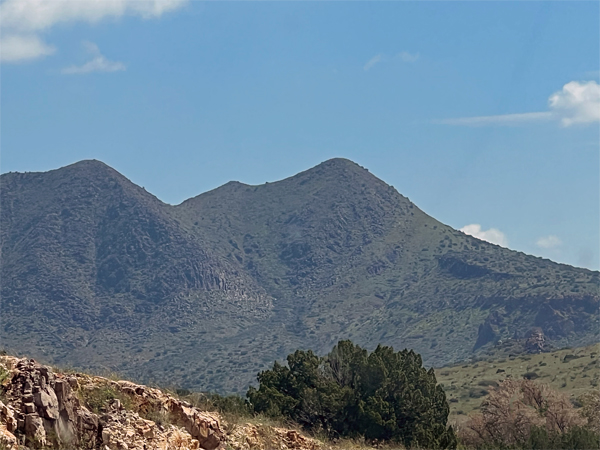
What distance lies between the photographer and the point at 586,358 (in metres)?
77.8

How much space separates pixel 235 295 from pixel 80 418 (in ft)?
521

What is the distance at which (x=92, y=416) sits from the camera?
1527 centimetres

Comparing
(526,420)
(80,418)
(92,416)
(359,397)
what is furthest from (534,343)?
(80,418)

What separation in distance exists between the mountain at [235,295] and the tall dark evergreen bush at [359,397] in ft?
309

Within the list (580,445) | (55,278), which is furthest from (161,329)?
(580,445)

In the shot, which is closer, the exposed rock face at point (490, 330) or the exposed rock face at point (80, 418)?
the exposed rock face at point (80, 418)

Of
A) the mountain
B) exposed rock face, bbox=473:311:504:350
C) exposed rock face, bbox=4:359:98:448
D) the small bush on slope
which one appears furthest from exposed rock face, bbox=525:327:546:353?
exposed rock face, bbox=4:359:98:448

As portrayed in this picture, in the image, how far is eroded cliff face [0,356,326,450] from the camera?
1404cm

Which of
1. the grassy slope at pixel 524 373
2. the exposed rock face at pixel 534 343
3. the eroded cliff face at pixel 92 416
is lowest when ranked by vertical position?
the grassy slope at pixel 524 373

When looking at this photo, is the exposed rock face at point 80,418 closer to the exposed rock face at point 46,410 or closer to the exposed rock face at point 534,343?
the exposed rock face at point 46,410

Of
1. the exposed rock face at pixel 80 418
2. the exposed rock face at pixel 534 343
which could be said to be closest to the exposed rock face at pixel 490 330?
the exposed rock face at pixel 534 343

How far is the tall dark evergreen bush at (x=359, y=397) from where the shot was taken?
28750 millimetres

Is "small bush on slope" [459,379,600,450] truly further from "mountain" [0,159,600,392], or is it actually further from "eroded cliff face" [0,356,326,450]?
"mountain" [0,159,600,392]

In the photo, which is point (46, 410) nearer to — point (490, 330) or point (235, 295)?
point (490, 330)
